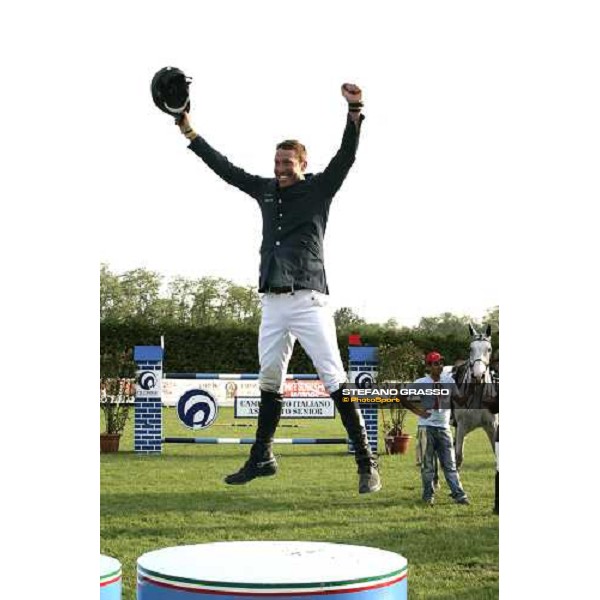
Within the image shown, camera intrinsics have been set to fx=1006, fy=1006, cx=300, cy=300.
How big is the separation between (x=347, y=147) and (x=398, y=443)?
120cm

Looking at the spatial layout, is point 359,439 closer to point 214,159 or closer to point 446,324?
point 446,324

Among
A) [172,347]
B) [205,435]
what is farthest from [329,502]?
[172,347]

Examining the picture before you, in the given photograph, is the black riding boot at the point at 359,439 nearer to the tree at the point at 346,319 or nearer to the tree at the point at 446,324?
the tree at the point at 346,319

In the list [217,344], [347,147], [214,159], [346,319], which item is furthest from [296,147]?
[217,344]

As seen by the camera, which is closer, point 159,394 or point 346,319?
point 346,319

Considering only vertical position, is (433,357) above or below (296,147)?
below

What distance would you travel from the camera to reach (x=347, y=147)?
154 inches

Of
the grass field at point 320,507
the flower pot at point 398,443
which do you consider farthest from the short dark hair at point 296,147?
the flower pot at point 398,443

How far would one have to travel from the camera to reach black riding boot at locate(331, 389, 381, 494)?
4.02 meters

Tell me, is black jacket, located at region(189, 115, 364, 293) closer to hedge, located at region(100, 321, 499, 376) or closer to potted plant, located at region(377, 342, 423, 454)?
hedge, located at region(100, 321, 499, 376)

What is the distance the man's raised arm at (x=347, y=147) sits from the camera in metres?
3.91

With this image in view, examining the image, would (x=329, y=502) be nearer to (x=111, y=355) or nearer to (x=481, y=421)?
(x=481, y=421)

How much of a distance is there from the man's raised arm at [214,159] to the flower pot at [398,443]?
44.8 inches
